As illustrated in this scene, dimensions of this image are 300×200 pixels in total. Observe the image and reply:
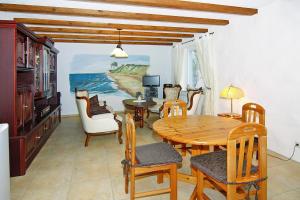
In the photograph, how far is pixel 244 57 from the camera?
3.91 metres

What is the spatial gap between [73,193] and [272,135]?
3099 millimetres

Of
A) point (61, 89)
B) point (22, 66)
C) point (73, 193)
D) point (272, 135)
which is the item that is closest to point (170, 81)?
point (61, 89)

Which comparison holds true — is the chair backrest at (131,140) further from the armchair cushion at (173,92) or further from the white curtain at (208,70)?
the armchair cushion at (173,92)

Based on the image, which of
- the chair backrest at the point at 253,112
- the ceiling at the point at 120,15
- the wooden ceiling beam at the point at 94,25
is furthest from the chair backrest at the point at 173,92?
the chair backrest at the point at 253,112

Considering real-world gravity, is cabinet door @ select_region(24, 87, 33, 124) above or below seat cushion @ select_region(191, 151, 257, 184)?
above

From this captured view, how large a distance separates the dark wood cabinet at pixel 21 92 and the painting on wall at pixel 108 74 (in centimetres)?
252

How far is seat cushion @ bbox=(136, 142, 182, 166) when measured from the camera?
1.92 meters

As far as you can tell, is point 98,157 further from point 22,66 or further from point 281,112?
point 281,112

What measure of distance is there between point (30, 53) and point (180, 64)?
4247mm

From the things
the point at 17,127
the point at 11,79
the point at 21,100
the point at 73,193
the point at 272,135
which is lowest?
the point at 73,193

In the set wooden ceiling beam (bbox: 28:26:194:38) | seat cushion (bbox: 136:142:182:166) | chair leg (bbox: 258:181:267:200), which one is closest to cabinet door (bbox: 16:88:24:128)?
seat cushion (bbox: 136:142:182:166)

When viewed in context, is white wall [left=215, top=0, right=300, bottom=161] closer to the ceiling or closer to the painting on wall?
the ceiling

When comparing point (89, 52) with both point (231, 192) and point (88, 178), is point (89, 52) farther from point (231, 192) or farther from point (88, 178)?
point (231, 192)

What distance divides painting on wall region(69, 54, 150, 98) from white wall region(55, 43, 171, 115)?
0.13 metres
